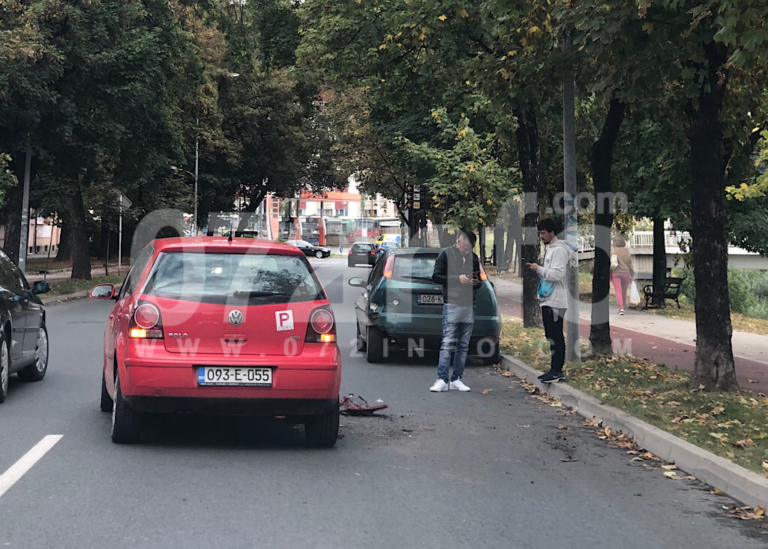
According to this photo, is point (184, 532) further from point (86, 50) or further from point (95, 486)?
point (86, 50)

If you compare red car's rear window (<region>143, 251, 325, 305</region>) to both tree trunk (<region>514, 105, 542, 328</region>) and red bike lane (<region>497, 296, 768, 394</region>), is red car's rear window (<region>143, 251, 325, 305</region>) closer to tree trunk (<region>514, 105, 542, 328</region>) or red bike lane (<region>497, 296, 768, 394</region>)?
red bike lane (<region>497, 296, 768, 394</region>)

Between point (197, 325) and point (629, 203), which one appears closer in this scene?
point (197, 325)

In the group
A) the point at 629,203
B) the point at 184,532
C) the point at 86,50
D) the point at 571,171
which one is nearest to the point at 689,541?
the point at 184,532

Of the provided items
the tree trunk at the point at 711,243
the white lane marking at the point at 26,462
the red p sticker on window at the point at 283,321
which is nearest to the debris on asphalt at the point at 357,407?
the red p sticker on window at the point at 283,321

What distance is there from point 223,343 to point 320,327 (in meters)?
0.74

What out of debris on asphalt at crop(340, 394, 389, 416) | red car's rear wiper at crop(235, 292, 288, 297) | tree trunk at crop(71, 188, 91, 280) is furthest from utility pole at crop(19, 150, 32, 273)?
red car's rear wiper at crop(235, 292, 288, 297)

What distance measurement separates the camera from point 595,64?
9.80 meters

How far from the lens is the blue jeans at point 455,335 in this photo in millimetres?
10477

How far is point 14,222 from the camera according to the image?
2583cm

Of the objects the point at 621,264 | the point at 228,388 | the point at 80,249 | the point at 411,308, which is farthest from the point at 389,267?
the point at 80,249

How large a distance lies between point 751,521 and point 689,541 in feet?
2.17

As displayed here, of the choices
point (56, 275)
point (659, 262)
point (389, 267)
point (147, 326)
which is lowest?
point (147, 326)

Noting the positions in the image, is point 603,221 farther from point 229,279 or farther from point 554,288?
point 229,279

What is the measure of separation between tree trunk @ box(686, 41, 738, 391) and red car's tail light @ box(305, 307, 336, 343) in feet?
14.4
